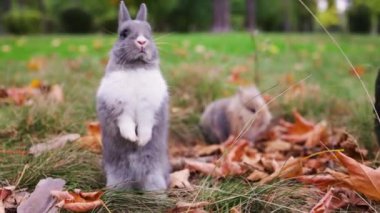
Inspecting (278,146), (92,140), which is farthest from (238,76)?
(92,140)

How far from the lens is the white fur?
221 cm

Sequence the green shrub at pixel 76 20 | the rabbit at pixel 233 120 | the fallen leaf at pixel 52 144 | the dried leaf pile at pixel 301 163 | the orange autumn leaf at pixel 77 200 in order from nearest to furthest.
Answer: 1. the orange autumn leaf at pixel 77 200
2. the dried leaf pile at pixel 301 163
3. the fallen leaf at pixel 52 144
4. the rabbit at pixel 233 120
5. the green shrub at pixel 76 20

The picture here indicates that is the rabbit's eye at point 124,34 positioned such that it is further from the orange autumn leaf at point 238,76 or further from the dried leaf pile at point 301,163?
the orange autumn leaf at point 238,76

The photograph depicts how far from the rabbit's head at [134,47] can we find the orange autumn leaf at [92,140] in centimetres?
76

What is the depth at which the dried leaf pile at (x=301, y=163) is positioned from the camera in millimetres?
2025

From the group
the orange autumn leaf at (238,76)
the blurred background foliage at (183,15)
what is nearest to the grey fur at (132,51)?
the orange autumn leaf at (238,76)

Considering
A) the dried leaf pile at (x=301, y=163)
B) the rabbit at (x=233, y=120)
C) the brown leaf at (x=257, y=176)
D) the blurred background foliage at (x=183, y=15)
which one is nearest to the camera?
the dried leaf pile at (x=301, y=163)

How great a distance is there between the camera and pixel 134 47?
224 centimetres

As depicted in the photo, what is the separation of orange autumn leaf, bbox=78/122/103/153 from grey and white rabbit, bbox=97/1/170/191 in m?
0.54

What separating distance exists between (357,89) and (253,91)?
1803mm

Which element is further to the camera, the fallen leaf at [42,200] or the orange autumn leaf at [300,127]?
the orange autumn leaf at [300,127]

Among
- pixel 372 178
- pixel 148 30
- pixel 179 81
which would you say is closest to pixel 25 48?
pixel 179 81

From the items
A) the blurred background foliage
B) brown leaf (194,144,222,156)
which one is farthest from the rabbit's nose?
the blurred background foliage

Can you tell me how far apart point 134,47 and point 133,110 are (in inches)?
10.8
